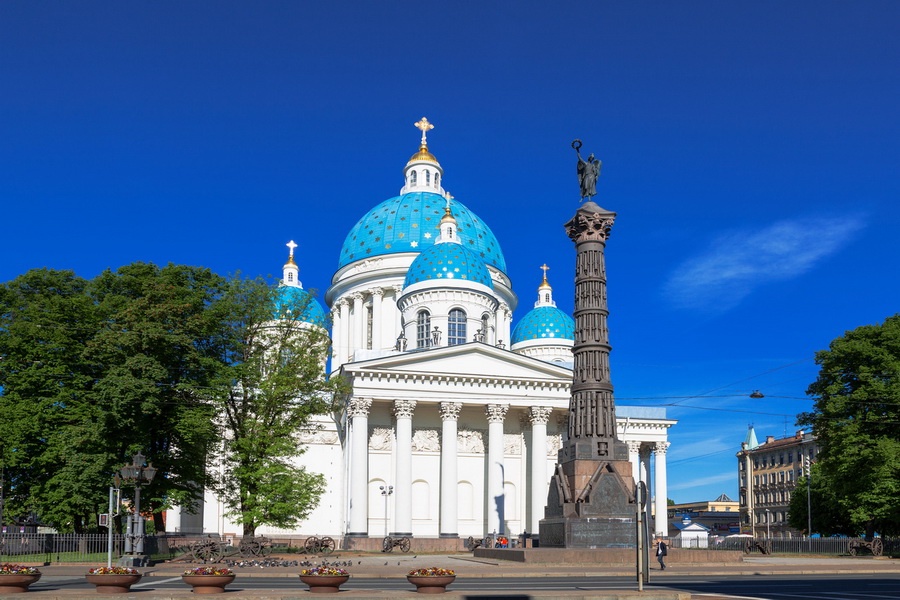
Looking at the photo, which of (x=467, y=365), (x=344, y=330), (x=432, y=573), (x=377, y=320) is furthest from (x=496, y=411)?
(x=432, y=573)

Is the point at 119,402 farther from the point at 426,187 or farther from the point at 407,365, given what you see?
the point at 426,187

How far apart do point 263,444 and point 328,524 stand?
2031cm

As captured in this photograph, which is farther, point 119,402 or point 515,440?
point 515,440

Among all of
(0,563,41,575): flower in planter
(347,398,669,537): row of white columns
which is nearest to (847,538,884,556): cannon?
(347,398,669,537): row of white columns

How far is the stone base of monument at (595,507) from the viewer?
3077cm

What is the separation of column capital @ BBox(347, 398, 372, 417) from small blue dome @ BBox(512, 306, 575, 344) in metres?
27.1

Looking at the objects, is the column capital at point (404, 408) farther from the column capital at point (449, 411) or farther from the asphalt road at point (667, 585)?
the asphalt road at point (667, 585)

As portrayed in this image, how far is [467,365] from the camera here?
57469mm

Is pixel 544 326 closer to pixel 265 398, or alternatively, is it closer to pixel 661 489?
pixel 661 489

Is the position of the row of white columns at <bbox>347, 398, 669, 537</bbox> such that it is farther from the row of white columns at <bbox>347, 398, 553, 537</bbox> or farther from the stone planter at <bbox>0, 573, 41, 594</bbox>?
the stone planter at <bbox>0, 573, 41, 594</bbox>

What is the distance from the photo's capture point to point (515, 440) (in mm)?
62344

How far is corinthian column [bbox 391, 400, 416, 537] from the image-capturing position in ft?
176

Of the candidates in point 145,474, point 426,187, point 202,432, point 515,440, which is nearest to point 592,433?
point 145,474

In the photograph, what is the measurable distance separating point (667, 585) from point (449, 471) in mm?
32738
